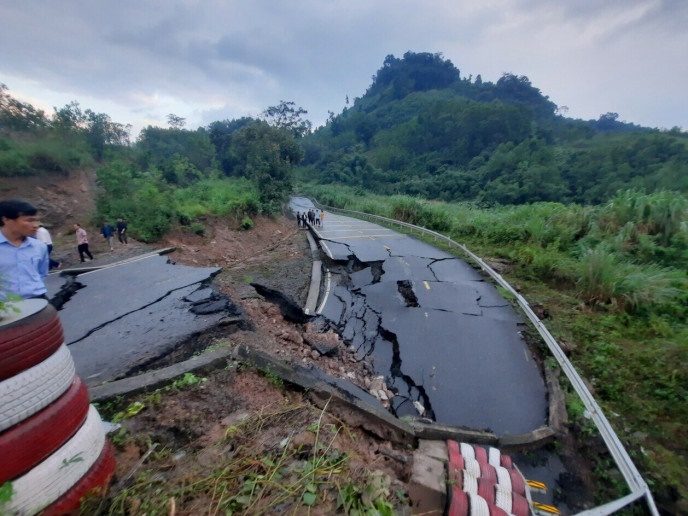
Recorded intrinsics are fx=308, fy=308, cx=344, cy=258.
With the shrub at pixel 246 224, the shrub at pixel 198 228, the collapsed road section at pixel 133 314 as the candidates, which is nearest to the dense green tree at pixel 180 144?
the shrub at pixel 246 224

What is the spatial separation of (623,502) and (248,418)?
3281 millimetres

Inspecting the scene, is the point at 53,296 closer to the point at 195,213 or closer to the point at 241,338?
the point at 241,338

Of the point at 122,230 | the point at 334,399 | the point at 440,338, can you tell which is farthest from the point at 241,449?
the point at 122,230

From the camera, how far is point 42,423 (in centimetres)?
159

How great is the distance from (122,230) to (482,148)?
54456mm

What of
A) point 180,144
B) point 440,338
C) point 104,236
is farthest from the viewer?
point 180,144

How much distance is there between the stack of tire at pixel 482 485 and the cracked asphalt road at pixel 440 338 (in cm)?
118

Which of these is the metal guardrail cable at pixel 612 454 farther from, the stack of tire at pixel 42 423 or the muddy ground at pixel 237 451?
the stack of tire at pixel 42 423

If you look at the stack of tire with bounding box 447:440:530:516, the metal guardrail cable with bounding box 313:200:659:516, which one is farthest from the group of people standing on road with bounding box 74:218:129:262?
the metal guardrail cable with bounding box 313:200:659:516

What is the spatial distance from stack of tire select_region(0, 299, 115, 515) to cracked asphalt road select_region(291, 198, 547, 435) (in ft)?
11.6

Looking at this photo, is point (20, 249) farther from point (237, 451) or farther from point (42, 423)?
point (237, 451)

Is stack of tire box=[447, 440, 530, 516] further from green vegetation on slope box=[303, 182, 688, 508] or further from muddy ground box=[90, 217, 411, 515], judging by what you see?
green vegetation on slope box=[303, 182, 688, 508]

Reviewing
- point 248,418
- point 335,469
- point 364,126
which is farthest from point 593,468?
point 364,126

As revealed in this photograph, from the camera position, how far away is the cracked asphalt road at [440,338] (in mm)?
4363
